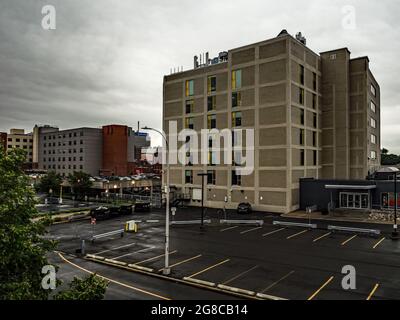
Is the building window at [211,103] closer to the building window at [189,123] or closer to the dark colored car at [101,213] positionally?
the building window at [189,123]

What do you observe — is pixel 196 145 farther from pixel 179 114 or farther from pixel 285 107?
pixel 285 107

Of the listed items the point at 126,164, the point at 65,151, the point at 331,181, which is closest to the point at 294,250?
the point at 331,181

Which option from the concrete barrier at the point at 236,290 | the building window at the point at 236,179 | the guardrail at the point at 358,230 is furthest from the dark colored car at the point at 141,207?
the concrete barrier at the point at 236,290

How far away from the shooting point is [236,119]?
5328 centimetres

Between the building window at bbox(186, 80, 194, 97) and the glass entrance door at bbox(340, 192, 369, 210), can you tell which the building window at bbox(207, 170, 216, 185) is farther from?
the glass entrance door at bbox(340, 192, 369, 210)

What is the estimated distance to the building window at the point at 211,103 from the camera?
5622cm

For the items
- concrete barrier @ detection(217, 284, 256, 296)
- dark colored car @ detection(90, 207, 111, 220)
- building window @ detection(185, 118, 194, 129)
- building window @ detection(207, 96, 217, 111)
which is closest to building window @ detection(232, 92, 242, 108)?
building window @ detection(207, 96, 217, 111)

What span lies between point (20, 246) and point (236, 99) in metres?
46.9

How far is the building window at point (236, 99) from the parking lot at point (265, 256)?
22915mm

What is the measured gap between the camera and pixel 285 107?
47406 millimetres

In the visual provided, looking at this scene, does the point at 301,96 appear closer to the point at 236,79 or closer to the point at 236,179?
the point at 236,79

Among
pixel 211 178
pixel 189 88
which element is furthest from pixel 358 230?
pixel 189 88

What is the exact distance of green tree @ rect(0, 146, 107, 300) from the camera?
929 cm

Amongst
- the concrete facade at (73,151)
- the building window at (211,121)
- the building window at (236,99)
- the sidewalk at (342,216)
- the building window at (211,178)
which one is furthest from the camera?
the concrete facade at (73,151)
